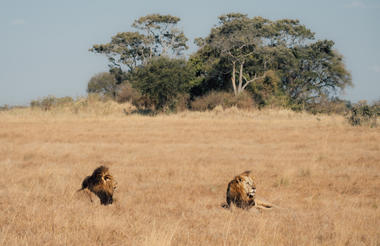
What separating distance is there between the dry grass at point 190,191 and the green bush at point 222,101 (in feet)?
58.1

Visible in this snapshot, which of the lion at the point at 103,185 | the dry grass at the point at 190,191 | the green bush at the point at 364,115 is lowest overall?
the dry grass at the point at 190,191

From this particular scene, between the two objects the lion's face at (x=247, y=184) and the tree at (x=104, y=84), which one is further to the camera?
the tree at (x=104, y=84)

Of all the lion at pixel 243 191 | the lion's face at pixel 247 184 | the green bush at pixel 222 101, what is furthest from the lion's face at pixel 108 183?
the green bush at pixel 222 101

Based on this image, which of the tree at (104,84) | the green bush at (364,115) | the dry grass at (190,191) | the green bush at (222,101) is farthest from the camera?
the tree at (104,84)

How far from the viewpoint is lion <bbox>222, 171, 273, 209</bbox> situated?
19.1 feet

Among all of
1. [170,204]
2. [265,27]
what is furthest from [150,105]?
[170,204]

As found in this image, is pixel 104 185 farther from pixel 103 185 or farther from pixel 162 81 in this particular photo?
pixel 162 81

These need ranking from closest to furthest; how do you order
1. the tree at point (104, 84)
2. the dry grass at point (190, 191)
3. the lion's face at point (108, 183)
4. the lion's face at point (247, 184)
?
the dry grass at point (190, 191), the lion's face at point (247, 184), the lion's face at point (108, 183), the tree at point (104, 84)

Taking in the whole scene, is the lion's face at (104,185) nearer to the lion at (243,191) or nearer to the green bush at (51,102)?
the lion at (243,191)

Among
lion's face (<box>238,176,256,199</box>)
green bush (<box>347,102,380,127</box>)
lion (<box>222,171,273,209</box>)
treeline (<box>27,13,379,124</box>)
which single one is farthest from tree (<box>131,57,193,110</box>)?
lion's face (<box>238,176,256,199</box>)

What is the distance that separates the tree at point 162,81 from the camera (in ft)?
106

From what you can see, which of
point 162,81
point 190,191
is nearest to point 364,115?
point 162,81

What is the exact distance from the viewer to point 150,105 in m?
35.9

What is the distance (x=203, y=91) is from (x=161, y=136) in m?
23.2
